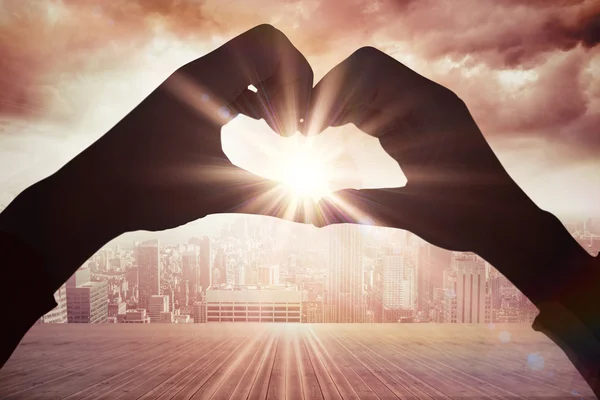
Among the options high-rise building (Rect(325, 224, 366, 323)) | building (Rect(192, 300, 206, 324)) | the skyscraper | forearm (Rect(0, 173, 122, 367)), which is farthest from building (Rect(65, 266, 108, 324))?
forearm (Rect(0, 173, 122, 367))

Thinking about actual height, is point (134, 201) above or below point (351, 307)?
above

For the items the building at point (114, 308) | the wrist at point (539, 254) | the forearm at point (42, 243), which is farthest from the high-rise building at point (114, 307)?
the wrist at point (539, 254)

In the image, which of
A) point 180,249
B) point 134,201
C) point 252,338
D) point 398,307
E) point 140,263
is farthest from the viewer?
point 398,307

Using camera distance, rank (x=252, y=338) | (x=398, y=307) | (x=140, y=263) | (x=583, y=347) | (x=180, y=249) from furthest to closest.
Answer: (x=398, y=307) < (x=180, y=249) < (x=140, y=263) < (x=252, y=338) < (x=583, y=347)

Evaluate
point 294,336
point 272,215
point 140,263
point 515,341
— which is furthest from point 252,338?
point 140,263

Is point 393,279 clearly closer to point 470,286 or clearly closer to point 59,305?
point 470,286

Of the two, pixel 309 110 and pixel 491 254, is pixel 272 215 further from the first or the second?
pixel 491 254

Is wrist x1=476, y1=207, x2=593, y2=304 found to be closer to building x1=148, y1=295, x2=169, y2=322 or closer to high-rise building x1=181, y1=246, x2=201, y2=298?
high-rise building x1=181, y1=246, x2=201, y2=298
